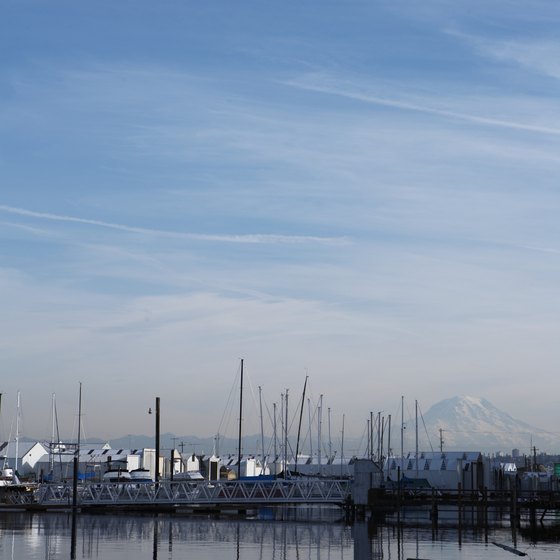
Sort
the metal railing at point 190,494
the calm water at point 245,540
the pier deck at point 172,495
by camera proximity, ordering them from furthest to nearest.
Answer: the pier deck at point 172,495 → the metal railing at point 190,494 → the calm water at point 245,540

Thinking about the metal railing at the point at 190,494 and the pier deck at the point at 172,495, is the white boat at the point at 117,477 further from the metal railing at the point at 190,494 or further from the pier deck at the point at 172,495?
the pier deck at the point at 172,495

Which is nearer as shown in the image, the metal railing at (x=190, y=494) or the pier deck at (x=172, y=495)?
the metal railing at (x=190, y=494)

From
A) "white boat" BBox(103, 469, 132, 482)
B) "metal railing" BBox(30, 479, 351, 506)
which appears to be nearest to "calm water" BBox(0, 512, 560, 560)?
"metal railing" BBox(30, 479, 351, 506)

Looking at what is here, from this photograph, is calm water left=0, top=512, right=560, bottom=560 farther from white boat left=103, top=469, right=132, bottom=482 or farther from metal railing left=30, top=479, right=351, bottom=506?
white boat left=103, top=469, right=132, bottom=482

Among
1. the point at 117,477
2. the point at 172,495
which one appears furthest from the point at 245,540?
the point at 117,477

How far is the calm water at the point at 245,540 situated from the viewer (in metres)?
48.6

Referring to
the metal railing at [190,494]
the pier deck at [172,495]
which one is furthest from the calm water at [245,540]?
the pier deck at [172,495]

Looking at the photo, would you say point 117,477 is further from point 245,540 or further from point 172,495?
point 245,540

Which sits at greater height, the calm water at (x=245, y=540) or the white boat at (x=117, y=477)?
the white boat at (x=117, y=477)

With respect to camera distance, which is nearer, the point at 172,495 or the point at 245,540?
the point at 245,540

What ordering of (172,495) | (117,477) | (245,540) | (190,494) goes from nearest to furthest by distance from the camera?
1. (245,540)
2. (190,494)
3. (172,495)
4. (117,477)

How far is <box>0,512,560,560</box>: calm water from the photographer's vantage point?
160ft

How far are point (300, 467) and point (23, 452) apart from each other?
4384cm

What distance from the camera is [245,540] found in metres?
57.0
